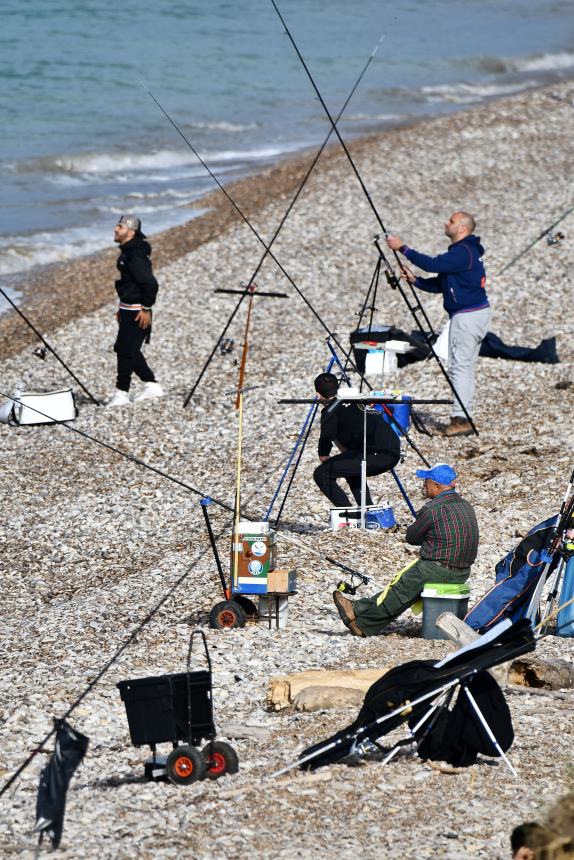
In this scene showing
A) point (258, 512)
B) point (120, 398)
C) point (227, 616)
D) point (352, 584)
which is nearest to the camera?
point (227, 616)

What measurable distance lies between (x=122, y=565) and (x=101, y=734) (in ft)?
9.37

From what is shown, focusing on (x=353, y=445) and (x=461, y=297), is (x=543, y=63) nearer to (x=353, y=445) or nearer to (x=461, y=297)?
(x=461, y=297)

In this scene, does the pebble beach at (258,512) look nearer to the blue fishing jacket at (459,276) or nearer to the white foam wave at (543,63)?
the blue fishing jacket at (459,276)

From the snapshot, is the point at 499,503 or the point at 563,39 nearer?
the point at 499,503

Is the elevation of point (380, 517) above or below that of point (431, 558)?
below

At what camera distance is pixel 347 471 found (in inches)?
352

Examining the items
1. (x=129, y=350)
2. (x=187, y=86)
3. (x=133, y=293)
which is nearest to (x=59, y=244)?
(x=129, y=350)

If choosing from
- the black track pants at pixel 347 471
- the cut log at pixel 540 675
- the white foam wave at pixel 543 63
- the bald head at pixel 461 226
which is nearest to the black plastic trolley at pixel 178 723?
the cut log at pixel 540 675

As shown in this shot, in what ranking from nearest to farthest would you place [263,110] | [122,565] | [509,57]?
[122,565], [263,110], [509,57]

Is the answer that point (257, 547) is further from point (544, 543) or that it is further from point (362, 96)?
point (362, 96)

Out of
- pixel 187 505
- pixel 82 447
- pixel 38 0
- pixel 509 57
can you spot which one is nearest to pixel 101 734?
pixel 187 505

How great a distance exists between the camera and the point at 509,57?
38.1 m

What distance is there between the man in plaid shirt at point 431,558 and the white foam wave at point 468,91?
25.2m

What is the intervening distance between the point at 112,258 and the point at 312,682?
12777mm
